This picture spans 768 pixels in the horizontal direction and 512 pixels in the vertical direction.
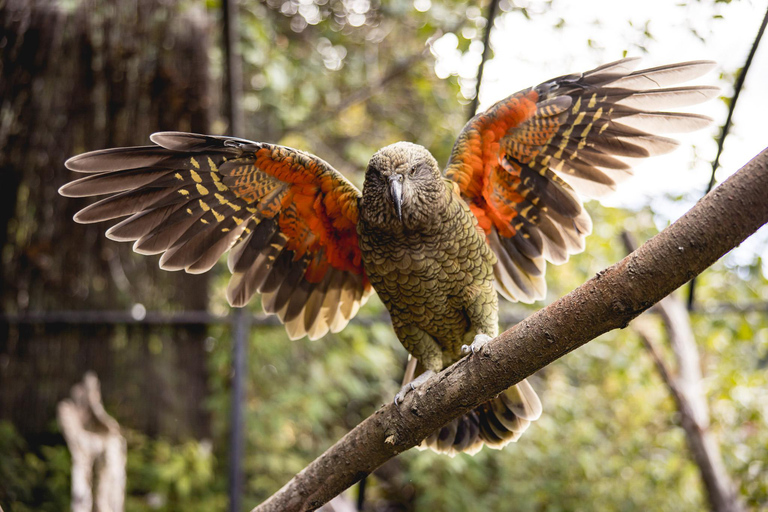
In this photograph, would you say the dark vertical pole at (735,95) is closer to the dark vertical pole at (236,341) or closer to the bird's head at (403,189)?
the bird's head at (403,189)

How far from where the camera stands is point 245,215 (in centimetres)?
273

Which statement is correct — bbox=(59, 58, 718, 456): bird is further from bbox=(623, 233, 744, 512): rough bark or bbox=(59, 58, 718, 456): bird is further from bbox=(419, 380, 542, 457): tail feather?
bbox=(623, 233, 744, 512): rough bark

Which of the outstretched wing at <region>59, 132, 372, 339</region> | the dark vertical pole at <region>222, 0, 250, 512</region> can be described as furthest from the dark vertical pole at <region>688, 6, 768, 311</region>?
the dark vertical pole at <region>222, 0, 250, 512</region>

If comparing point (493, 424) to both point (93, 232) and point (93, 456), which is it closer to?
point (93, 456)

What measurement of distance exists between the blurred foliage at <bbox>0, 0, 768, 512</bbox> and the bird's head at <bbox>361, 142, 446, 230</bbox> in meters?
1.89

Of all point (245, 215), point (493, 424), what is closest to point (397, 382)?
point (493, 424)

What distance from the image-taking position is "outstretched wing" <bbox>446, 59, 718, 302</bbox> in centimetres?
251

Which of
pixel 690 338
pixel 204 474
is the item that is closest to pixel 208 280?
pixel 204 474

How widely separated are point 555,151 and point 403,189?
933mm

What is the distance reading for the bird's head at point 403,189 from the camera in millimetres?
2326

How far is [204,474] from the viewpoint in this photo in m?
4.61

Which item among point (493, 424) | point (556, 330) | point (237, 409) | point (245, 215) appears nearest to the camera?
point (556, 330)

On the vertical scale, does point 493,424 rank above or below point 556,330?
below

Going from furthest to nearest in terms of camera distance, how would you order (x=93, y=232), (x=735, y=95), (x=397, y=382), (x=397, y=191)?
(x=397, y=382)
(x=93, y=232)
(x=735, y=95)
(x=397, y=191)
